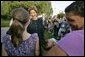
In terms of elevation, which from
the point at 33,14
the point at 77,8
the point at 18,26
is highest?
the point at 77,8

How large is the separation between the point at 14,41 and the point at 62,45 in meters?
1.28

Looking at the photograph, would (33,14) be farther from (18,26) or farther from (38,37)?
(18,26)

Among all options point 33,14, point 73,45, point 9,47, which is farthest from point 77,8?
point 33,14

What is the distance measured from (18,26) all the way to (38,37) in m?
0.37

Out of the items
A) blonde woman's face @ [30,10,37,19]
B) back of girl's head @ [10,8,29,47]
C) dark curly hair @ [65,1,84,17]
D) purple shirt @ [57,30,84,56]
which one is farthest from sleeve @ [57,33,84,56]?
blonde woman's face @ [30,10,37,19]

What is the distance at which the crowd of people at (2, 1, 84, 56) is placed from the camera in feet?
6.12

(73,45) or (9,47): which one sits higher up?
(73,45)

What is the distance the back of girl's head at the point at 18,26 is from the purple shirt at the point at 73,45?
3.97ft

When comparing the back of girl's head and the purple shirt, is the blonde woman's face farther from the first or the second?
the purple shirt

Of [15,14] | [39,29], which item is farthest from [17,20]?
[39,29]

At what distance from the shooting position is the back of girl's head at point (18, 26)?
3033 mm

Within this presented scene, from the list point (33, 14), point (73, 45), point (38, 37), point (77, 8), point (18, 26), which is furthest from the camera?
point (33, 14)

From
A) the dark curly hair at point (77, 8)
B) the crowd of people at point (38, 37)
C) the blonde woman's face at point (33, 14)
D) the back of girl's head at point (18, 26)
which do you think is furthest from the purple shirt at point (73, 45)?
the blonde woman's face at point (33, 14)

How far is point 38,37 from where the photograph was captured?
10.9 feet
